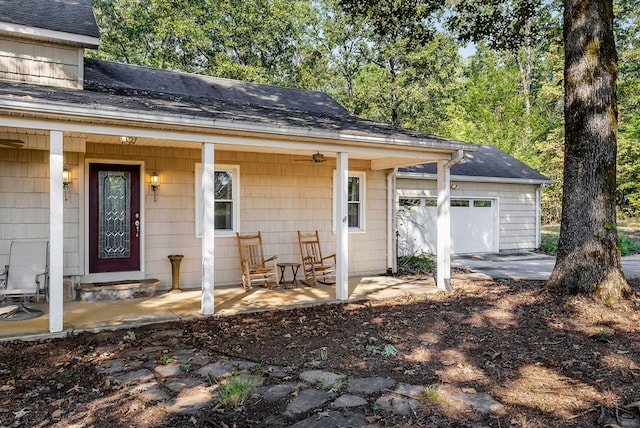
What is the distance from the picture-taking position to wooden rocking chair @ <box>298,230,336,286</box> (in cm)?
818

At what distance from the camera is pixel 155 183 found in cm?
727

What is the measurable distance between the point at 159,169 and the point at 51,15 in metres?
2.99

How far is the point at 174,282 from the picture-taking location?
7.32m

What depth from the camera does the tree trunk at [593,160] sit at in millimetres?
6152

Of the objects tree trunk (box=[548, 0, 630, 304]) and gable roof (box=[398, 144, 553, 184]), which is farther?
gable roof (box=[398, 144, 553, 184])

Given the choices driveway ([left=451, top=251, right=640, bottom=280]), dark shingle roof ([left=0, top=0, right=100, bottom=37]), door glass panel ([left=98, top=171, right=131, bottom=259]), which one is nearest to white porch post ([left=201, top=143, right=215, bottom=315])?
door glass panel ([left=98, top=171, right=131, bottom=259])

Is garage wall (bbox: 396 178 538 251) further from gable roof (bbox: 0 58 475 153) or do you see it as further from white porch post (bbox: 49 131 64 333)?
white porch post (bbox: 49 131 64 333)

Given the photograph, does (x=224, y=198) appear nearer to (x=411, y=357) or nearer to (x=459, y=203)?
(x=411, y=357)

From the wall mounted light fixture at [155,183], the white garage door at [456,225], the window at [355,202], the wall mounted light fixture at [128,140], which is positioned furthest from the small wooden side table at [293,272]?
the white garage door at [456,225]

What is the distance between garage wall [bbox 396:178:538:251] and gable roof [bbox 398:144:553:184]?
0.28m

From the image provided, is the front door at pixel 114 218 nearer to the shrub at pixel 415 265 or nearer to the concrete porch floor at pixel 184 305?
the concrete porch floor at pixel 184 305

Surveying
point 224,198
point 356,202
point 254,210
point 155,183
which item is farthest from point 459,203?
point 155,183

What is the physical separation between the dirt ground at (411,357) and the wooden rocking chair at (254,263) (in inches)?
60.5

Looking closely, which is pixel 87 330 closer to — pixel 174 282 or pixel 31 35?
pixel 174 282
